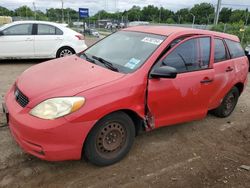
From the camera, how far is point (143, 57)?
3697 millimetres

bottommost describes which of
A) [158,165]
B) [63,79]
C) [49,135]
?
[158,165]

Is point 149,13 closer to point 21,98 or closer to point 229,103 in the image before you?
point 229,103

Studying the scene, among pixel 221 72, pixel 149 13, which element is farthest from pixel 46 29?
pixel 149 13

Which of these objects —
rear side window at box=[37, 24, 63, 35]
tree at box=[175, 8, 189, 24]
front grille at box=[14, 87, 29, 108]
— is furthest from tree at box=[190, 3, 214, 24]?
front grille at box=[14, 87, 29, 108]

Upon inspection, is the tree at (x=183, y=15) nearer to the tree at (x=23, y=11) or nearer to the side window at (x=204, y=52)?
the tree at (x=23, y=11)

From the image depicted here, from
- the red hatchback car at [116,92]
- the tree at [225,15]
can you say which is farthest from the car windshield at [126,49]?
the tree at [225,15]

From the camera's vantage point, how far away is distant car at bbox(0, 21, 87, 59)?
8.92 metres

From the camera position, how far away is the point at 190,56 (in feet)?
13.5

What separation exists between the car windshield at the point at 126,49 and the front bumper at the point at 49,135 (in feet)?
3.44

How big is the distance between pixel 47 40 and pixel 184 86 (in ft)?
21.9

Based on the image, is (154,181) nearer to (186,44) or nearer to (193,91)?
(193,91)

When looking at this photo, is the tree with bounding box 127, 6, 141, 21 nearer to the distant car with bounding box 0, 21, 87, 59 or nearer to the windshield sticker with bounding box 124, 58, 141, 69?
the distant car with bounding box 0, 21, 87, 59

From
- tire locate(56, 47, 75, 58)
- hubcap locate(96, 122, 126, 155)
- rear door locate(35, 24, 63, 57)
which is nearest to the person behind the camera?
hubcap locate(96, 122, 126, 155)

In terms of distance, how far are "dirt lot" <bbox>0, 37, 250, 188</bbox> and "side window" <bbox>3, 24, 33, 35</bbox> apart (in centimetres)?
533
